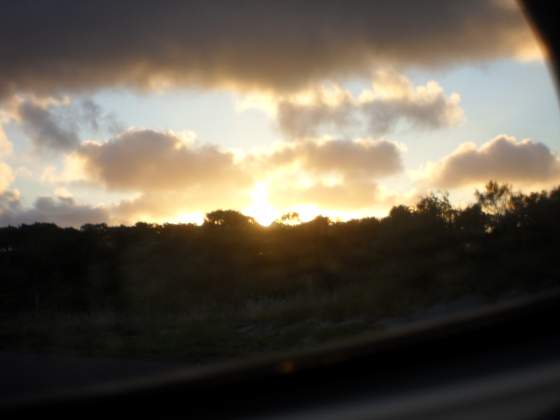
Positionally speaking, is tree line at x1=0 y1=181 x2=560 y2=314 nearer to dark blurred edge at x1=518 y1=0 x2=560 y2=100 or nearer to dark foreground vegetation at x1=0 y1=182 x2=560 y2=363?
dark foreground vegetation at x1=0 y1=182 x2=560 y2=363

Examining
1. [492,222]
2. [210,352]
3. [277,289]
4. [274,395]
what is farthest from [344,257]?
[274,395]

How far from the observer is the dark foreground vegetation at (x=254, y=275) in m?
13.9

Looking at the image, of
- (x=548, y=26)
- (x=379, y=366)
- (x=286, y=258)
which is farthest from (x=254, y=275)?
(x=379, y=366)

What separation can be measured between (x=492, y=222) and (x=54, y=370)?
915cm

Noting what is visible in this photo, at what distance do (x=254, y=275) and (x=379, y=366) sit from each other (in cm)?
2422

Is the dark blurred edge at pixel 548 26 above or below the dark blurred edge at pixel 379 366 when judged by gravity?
above

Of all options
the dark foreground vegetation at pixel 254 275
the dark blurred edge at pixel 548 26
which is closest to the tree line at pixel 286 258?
the dark foreground vegetation at pixel 254 275

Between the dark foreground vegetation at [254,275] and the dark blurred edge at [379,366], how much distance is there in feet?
21.4

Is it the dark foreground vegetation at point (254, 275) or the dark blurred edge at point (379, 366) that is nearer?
the dark blurred edge at point (379, 366)

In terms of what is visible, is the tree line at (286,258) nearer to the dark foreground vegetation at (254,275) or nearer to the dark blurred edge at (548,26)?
the dark foreground vegetation at (254,275)

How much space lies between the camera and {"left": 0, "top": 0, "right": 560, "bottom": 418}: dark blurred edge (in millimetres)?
4059

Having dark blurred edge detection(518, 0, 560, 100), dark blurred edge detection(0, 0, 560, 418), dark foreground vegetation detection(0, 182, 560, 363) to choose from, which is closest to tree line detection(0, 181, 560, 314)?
dark foreground vegetation detection(0, 182, 560, 363)

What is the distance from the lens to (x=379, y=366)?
4164 mm

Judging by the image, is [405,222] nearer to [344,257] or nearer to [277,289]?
[344,257]
